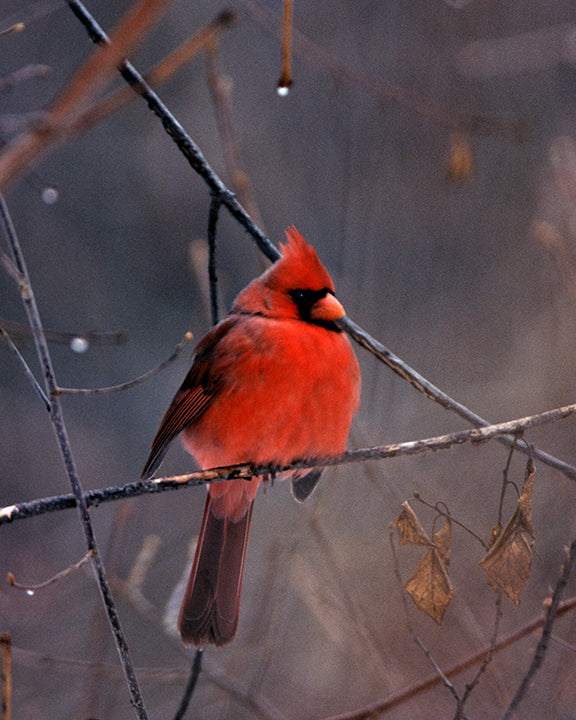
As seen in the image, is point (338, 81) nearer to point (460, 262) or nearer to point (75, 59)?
point (460, 262)

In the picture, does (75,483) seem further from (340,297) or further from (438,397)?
(340,297)

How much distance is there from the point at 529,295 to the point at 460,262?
406 millimetres

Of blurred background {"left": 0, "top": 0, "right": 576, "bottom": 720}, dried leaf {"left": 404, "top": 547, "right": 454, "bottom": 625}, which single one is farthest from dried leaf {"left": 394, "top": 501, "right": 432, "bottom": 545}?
blurred background {"left": 0, "top": 0, "right": 576, "bottom": 720}

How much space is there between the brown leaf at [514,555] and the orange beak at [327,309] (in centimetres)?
76

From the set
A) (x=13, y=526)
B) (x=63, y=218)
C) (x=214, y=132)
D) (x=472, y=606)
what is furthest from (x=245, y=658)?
(x=214, y=132)

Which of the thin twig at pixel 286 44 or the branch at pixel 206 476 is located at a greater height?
the thin twig at pixel 286 44

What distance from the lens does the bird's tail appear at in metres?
2.09

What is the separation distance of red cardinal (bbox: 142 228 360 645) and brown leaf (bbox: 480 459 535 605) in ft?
2.32

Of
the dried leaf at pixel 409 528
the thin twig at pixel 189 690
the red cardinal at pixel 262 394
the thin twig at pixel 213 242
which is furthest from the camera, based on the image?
the red cardinal at pixel 262 394

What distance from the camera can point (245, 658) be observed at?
2.53 m

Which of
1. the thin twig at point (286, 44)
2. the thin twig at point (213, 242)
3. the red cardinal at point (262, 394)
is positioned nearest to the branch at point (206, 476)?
the red cardinal at point (262, 394)

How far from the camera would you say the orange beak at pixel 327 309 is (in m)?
2.00

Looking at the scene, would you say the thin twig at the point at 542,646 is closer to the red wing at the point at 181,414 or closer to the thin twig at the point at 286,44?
the thin twig at the point at 286,44

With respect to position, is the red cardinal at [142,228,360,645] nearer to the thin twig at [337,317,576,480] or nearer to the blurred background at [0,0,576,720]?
the blurred background at [0,0,576,720]
